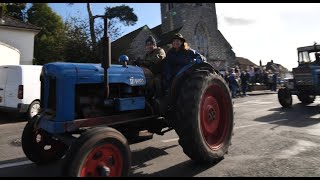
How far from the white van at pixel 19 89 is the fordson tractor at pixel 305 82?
935cm

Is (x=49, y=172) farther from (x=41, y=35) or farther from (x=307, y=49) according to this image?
(x=41, y=35)

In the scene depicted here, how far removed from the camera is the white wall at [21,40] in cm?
2264

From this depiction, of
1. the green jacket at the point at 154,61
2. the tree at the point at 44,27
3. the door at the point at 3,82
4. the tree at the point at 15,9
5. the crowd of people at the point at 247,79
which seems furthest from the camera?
the tree at the point at 15,9

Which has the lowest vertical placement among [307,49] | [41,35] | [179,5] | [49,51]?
[307,49]

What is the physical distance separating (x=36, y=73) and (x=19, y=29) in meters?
14.3

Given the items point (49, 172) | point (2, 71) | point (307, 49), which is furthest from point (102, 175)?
point (307, 49)

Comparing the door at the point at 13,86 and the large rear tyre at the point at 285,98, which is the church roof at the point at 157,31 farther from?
the door at the point at 13,86

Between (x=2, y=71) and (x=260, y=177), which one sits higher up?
(x=2, y=71)

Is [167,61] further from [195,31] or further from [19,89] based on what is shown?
[195,31]

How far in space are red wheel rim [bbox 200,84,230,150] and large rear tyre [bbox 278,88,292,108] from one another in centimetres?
802

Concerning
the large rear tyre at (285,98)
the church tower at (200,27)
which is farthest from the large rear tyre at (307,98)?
the church tower at (200,27)

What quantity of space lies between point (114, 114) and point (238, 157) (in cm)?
224

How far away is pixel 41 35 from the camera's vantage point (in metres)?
35.6

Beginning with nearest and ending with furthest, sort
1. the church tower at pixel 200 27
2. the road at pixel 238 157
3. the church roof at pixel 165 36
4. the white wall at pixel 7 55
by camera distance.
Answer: the road at pixel 238 157 → the white wall at pixel 7 55 → the church roof at pixel 165 36 → the church tower at pixel 200 27
